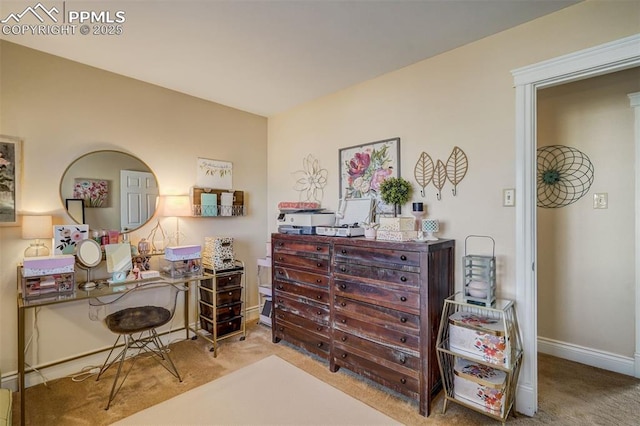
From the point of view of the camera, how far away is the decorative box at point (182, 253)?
2697 millimetres

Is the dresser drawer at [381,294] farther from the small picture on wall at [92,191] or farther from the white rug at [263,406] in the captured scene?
the small picture on wall at [92,191]

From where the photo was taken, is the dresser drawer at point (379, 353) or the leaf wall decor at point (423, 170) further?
the leaf wall decor at point (423, 170)

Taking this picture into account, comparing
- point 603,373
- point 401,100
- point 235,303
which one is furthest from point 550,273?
point 235,303

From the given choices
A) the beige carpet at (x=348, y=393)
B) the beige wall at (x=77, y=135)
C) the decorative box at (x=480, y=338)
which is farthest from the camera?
the beige wall at (x=77, y=135)

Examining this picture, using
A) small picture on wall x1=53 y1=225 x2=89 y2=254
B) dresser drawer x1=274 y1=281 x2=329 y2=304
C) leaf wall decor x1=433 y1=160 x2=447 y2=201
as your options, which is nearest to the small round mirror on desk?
small picture on wall x1=53 y1=225 x2=89 y2=254

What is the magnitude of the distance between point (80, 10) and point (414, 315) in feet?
9.51

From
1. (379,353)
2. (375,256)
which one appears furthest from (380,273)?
(379,353)

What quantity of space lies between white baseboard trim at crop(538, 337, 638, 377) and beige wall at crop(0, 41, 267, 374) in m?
3.42

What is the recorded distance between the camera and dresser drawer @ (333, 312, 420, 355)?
2.00 m

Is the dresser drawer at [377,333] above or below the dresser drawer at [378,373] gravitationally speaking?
above

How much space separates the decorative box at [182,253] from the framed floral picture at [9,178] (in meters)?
1.04

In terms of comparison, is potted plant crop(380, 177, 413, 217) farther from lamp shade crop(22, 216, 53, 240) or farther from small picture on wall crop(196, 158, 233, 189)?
lamp shade crop(22, 216, 53, 240)

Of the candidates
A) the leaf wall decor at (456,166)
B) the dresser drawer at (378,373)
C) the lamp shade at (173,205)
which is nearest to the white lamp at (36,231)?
the lamp shade at (173,205)

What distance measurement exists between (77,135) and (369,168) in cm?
251
